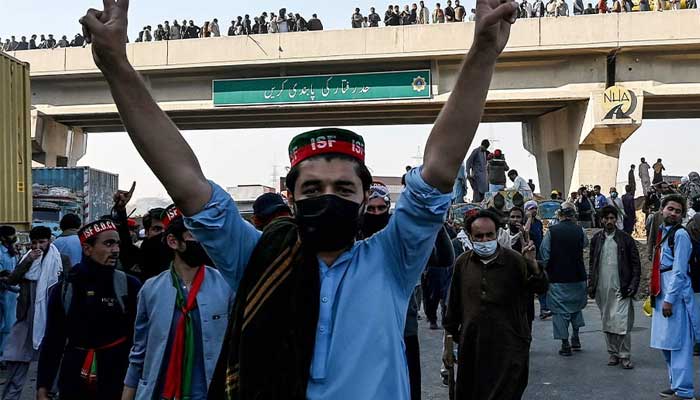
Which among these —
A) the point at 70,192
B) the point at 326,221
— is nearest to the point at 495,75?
the point at 70,192

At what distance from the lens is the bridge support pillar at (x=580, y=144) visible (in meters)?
25.5

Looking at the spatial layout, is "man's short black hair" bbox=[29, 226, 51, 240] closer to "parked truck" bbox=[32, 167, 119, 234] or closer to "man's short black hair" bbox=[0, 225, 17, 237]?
"man's short black hair" bbox=[0, 225, 17, 237]

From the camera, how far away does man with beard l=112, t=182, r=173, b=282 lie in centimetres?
553

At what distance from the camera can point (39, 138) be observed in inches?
1192

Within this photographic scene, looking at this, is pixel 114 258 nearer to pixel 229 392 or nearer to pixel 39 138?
pixel 229 392

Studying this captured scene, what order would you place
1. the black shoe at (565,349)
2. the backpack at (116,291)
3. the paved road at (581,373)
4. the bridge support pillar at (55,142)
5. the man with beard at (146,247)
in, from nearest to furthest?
1. the backpack at (116,291)
2. the man with beard at (146,247)
3. the paved road at (581,373)
4. the black shoe at (565,349)
5. the bridge support pillar at (55,142)

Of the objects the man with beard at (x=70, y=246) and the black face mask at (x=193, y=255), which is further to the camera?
the man with beard at (x=70, y=246)

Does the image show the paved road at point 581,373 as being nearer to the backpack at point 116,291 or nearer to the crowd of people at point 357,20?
the backpack at point 116,291

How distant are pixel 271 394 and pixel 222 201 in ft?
1.65

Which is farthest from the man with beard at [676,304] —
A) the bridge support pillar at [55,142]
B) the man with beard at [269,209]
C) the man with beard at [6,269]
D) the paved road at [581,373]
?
the bridge support pillar at [55,142]

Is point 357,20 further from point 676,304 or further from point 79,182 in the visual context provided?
point 676,304

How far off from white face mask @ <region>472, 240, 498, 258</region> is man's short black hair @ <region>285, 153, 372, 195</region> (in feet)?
13.2

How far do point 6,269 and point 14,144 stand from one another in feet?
5.16

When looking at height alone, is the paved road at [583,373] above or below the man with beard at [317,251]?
below
